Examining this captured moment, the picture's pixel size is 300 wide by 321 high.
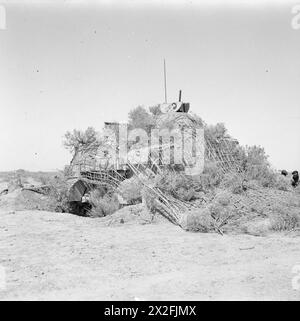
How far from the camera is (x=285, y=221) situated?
8.94 meters

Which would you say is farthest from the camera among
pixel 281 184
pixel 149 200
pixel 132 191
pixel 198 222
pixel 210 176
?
pixel 281 184

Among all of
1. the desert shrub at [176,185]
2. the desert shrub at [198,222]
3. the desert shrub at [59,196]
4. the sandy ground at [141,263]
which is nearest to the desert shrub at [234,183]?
the desert shrub at [176,185]

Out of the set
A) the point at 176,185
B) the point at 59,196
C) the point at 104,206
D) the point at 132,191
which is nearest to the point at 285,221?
the point at 176,185

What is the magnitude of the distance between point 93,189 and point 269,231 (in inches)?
260

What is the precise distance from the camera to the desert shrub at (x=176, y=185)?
10.8m

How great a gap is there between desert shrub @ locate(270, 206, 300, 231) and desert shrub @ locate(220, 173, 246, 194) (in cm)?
197

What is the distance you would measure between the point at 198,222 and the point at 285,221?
1.97 m

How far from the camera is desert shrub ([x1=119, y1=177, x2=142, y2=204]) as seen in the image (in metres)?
11.5

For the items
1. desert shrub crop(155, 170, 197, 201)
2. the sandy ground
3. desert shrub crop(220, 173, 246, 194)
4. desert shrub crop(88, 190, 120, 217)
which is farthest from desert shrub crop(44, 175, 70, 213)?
desert shrub crop(220, 173, 246, 194)

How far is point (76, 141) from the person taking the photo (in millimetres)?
15727

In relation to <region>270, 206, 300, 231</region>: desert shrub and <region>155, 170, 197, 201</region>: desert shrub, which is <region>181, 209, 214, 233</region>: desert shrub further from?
<region>155, 170, 197, 201</region>: desert shrub

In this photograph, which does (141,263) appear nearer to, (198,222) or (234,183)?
(198,222)
